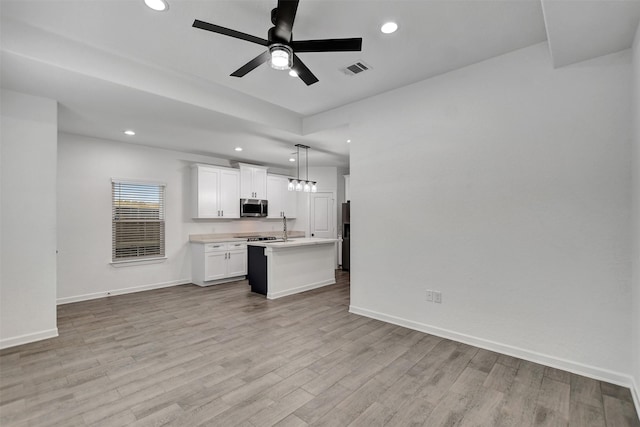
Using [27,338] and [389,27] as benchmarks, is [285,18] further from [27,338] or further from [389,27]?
[27,338]

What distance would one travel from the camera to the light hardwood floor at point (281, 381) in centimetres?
210

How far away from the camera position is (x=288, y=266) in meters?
5.32

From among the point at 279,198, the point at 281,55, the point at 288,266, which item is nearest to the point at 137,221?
the point at 288,266

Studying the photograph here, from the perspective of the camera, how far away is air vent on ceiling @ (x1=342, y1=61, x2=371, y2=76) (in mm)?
3269

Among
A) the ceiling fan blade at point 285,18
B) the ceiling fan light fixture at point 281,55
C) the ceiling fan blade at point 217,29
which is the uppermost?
the ceiling fan blade at point 285,18

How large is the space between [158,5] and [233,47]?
72 centimetres

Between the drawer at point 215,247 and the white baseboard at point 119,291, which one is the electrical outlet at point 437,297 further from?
the white baseboard at point 119,291

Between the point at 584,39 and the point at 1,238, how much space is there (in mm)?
5692

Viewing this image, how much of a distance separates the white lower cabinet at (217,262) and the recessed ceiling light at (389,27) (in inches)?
195

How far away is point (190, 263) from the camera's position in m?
6.49

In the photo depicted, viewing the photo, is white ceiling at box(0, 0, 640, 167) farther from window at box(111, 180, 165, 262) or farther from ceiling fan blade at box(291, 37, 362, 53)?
window at box(111, 180, 165, 262)

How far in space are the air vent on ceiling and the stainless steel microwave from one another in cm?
438

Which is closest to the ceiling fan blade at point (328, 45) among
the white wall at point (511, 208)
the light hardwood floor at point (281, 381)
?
the white wall at point (511, 208)

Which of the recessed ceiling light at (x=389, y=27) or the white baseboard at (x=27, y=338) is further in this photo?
the white baseboard at (x=27, y=338)
